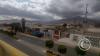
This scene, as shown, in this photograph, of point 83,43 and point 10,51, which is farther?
point 83,43

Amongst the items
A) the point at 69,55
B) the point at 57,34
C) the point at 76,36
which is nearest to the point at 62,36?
the point at 57,34

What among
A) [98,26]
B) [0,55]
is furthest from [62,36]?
[0,55]

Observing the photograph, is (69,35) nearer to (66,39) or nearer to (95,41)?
(66,39)

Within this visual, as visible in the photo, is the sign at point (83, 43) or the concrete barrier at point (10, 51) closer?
the concrete barrier at point (10, 51)

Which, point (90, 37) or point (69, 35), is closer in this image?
point (90, 37)

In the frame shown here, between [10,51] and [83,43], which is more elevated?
[10,51]

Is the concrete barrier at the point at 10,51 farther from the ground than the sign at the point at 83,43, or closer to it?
farther from the ground

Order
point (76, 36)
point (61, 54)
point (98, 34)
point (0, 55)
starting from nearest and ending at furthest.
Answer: point (0, 55)
point (61, 54)
point (98, 34)
point (76, 36)

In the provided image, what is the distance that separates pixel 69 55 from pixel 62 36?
30685 millimetres

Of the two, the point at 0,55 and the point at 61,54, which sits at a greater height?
the point at 0,55

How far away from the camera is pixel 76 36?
52.0m

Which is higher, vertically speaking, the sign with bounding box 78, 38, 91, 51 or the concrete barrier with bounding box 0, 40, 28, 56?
the concrete barrier with bounding box 0, 40, 28, 56

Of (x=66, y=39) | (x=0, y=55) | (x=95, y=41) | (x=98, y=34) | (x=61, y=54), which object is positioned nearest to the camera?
(x=0, y=55)

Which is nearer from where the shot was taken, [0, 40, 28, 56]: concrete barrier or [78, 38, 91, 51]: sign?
[0, 40, 28, 56]: concrete barrier
